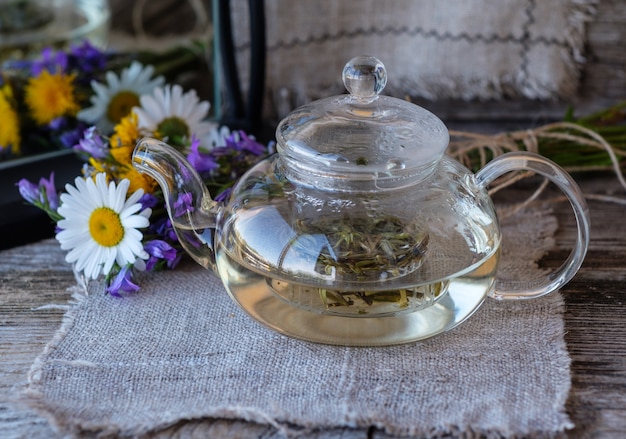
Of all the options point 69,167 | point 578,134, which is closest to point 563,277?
point 578,134

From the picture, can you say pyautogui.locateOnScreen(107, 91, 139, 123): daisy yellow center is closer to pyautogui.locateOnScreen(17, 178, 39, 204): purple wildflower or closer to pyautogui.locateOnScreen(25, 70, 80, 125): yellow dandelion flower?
pyautogui.locateOnScreen(25, 70, 80, 125): yellow dandelion flower

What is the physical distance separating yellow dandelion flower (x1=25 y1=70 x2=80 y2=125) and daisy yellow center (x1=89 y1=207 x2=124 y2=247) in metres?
0.30

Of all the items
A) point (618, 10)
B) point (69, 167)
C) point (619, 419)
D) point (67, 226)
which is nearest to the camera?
point (619, 419)

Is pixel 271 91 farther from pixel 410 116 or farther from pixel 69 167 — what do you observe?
pixel 410 116

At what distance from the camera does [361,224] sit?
0.57 m

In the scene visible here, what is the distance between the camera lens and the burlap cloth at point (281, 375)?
0.52m

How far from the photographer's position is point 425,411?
1.75 feet

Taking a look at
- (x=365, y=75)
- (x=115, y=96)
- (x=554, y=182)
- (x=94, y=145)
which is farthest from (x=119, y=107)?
(x=554, y=182)

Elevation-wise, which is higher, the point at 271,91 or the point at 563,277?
the point at 563,277

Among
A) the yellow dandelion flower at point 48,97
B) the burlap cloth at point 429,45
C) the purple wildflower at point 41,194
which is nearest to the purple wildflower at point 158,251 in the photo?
the purple wildflower at point 41,194

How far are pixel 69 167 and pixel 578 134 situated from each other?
22.9 inches

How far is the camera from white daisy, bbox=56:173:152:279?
674 mm

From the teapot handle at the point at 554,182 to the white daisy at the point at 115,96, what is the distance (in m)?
0.52

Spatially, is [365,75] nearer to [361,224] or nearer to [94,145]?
[361,224]
